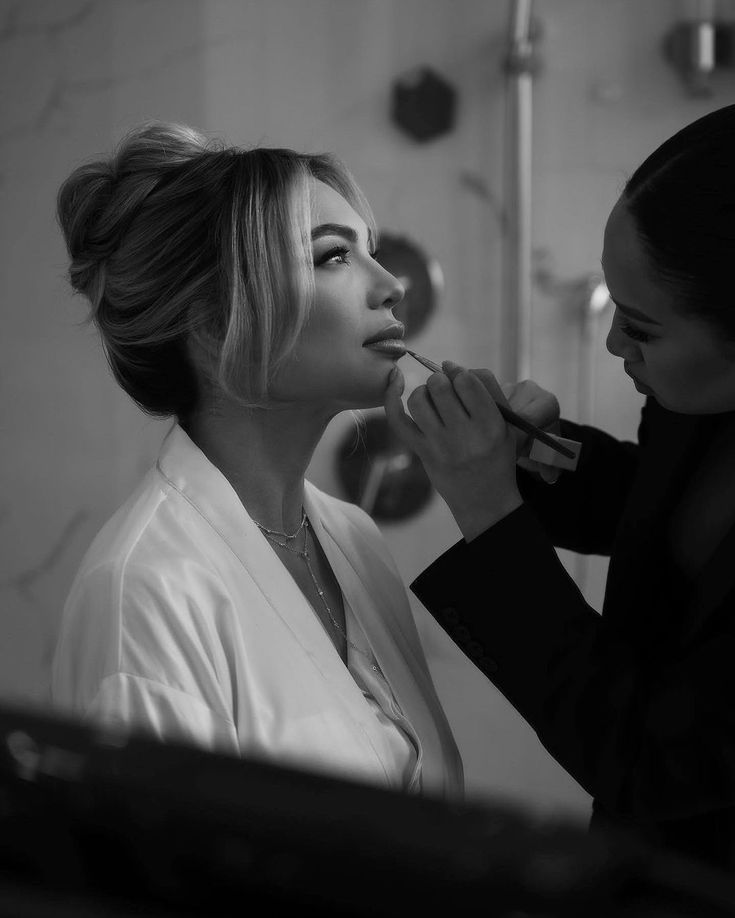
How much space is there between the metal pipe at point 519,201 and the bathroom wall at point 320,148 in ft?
0.11

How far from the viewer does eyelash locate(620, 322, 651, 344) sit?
2.60 ft

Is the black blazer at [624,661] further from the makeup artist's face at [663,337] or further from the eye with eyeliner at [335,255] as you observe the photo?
the eye with eyeliner at [335,255]

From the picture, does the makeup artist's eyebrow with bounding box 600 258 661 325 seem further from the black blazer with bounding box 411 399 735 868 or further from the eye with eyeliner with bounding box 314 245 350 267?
the eye with eyeliner with bounding box 314 245 350 267

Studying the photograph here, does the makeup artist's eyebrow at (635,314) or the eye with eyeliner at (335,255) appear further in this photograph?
the eye with eyeliner at (335,255)

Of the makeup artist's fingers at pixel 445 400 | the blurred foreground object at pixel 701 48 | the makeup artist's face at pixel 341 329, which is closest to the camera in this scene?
the makeup artist's fingers at pixel 445 400

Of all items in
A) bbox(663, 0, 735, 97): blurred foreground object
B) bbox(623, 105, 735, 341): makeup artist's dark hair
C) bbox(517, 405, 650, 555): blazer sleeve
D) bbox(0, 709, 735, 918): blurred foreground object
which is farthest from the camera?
bbox(663, 0, 735, 97): blurred foreground object

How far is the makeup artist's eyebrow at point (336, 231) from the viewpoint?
0.98 m

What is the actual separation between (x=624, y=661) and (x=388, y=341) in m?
0.39

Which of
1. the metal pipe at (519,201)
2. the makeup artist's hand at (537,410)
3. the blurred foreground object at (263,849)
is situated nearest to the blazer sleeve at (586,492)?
the makeup artist's hand at (537,410)

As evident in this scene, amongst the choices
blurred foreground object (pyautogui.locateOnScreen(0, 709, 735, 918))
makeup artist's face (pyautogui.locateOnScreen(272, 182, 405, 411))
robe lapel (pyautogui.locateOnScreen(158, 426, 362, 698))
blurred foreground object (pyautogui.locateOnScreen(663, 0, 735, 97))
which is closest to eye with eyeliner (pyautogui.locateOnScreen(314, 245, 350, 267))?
makeup artist's face (pyautogui.locateOnScreen(272, 182, 405, 411))

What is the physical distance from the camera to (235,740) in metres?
0.82

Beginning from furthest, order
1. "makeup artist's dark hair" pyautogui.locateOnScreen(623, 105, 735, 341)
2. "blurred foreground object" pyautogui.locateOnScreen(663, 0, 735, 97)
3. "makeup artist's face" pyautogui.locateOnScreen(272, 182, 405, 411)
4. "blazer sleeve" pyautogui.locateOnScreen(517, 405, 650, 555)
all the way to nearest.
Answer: "blurred foreground object" pyautogui.locateOnScreen(663, 0, 735, 97)
"blazer sleeve" pyautogui.locateOnScreen(517, 405, 650, 555)
"makeup artist's face" pyautogui.locateOnScreen(272, 182, 405, 411)
"makeup artist's dark hair" pyautogui.locateOnScreen(623, 105, 735, 341)

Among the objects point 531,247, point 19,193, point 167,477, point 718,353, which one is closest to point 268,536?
point 167,477

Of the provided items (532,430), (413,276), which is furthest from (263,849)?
(413,276)
